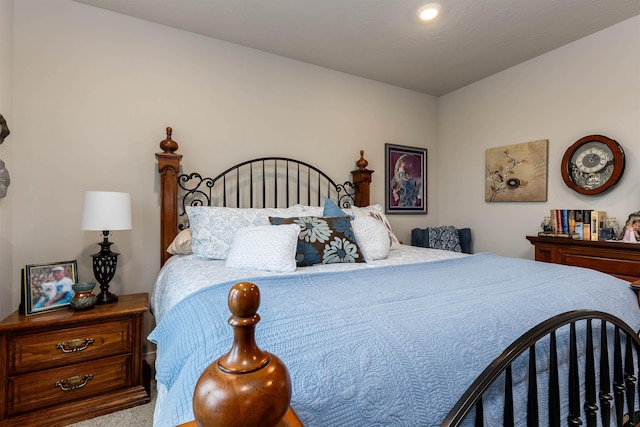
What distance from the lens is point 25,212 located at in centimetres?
206

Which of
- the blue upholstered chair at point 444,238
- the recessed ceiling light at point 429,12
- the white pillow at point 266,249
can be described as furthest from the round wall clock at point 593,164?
the white pillow at point 266,249

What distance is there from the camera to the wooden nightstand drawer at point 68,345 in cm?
162

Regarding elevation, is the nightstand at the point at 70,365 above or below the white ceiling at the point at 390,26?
below

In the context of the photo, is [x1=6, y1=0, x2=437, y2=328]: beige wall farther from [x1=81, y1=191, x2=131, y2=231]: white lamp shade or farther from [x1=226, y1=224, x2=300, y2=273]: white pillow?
[x1=226, y1=224, x2=300, y2=273]: white pillow

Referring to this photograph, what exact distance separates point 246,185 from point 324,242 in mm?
1110

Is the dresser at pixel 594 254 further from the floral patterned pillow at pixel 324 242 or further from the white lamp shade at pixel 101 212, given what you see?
the white lamp shade at pixel 101 212

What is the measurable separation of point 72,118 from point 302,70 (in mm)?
1898

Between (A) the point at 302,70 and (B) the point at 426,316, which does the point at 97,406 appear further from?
(A) the point at 302,70

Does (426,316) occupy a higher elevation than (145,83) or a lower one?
lower

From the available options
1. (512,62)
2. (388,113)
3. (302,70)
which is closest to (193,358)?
(302,70)

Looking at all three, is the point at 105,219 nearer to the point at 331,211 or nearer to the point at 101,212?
the point at 101,212

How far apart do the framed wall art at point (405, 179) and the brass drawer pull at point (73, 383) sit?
2.88 meters

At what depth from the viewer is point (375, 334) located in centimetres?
88

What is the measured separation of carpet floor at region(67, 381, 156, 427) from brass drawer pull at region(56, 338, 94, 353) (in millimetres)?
382
